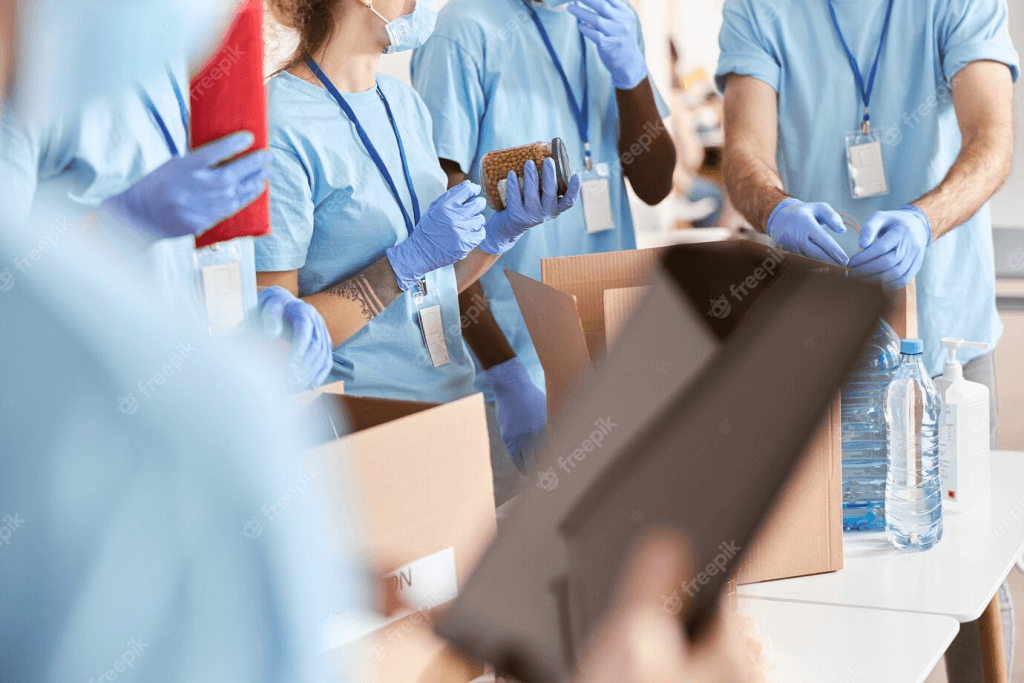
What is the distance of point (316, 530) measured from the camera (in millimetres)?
356

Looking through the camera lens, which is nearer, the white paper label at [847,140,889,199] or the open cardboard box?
the open cardboard box

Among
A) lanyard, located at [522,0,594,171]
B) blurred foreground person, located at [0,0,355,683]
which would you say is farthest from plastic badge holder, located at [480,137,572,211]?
blurred foreground person, located at [0,0,355,683]

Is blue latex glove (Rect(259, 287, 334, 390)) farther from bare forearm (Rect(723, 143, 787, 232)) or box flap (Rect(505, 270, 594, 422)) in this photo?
bare forearm (Rect(723, 143, 787, 232))

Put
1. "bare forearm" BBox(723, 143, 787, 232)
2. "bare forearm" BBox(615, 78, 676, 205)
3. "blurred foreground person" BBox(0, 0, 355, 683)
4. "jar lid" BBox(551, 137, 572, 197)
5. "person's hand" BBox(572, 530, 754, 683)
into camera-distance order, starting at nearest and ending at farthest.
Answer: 1. "blurred foreground person" BBox(0, 0, 355, 683)
2. "person's hand" BBox(572, 530, 754, 683)
3. "jar lid" BBox(551, 137, 572, 197)
4. "bare forearm" BBox(723, 143, 787, 232)
5. "bare forearm" BBox(615, 78, 676, 205)

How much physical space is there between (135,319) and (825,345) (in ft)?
1.40

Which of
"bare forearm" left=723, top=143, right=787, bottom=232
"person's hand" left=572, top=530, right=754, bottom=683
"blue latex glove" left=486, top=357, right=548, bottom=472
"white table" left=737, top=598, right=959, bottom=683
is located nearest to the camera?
"person's hand" left=572, top=530, right=754, bottom=683

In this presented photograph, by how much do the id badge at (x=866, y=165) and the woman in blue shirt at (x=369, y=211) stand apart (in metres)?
0.70

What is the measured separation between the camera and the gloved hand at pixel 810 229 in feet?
5.15

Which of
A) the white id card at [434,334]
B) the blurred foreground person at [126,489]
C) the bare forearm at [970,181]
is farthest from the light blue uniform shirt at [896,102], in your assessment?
the blurred foreground person at [126,489]

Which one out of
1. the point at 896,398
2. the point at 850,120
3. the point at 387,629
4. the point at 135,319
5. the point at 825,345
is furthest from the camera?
the point at 850,120

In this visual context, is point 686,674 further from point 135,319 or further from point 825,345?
point 135,319

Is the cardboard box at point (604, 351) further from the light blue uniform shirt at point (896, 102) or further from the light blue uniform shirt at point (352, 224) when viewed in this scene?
the light blue uniform shirt at point (896, 102)

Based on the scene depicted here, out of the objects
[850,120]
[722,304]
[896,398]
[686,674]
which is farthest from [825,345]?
[850,120]

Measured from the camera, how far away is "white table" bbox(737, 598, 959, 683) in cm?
93
